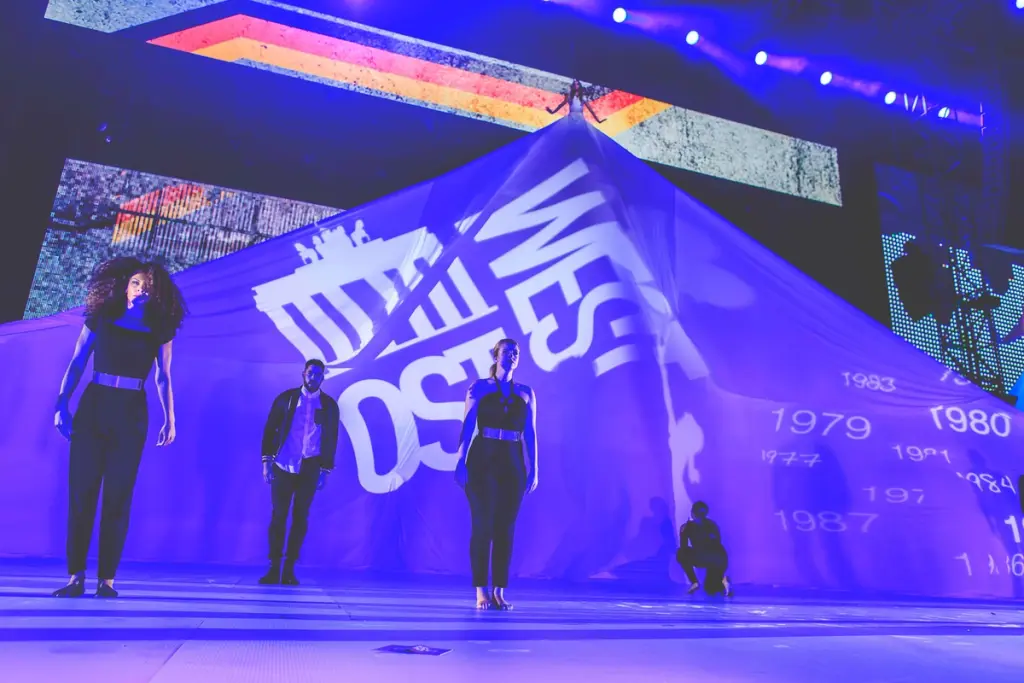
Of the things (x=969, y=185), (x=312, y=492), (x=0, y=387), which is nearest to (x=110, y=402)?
(x=312, y=492)

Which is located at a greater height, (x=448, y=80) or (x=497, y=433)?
(x=448, y=80)

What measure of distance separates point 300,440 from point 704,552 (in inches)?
Answer: 111

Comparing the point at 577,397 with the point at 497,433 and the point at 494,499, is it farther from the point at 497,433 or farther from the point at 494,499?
the point at 494,499

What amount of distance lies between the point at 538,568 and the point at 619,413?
4.12ft

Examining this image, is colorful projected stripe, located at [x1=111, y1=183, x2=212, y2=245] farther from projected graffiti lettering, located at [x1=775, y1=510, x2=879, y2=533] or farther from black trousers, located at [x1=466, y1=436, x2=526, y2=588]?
projected graffiti lettering, located at [x1=775, y1=510, x2=879, y2=533]

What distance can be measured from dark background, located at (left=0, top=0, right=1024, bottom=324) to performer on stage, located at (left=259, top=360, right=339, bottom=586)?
339 centimetres

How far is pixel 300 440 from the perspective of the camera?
13.3ft

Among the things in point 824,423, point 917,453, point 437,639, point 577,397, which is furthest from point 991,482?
point 437,639

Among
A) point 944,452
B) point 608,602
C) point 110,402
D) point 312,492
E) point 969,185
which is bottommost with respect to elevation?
point 608,602

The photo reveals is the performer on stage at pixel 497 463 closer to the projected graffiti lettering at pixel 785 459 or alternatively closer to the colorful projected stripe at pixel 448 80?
the projected graffiti lettering at pixel 785 459

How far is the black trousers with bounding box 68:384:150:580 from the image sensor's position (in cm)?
257

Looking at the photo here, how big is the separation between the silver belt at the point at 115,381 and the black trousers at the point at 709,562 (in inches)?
144

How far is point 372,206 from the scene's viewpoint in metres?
5.28

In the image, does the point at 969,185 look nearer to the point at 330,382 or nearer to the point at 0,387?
the point at 330,382
